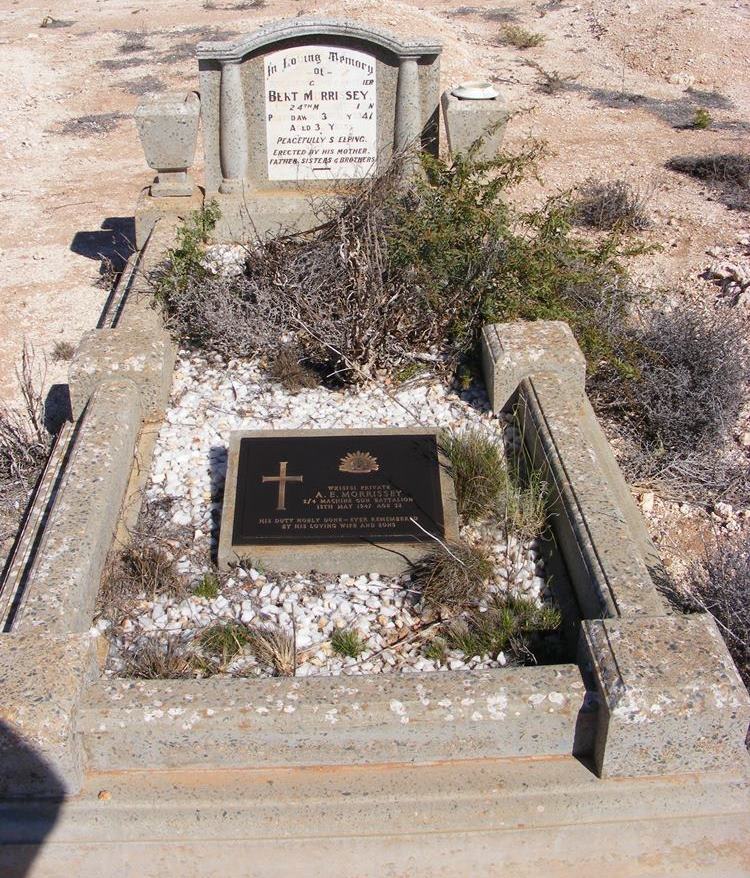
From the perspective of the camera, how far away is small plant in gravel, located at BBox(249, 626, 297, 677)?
3.54m

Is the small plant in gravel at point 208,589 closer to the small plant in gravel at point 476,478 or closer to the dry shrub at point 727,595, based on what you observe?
the small plant in gravel at point 476,478

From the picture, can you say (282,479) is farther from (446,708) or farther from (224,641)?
(446,708)

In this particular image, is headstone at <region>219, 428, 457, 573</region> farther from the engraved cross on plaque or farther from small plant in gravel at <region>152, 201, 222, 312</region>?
small plant in gravel at <region>152, 201, 222, 312</region>

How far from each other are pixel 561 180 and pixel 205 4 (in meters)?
11.7

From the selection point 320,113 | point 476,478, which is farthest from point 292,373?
point 320,113

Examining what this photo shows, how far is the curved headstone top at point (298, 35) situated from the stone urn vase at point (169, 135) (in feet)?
1.32

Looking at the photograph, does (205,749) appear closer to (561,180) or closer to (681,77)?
(561,180)

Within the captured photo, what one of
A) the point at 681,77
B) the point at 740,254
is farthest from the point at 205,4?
the point at 740,254

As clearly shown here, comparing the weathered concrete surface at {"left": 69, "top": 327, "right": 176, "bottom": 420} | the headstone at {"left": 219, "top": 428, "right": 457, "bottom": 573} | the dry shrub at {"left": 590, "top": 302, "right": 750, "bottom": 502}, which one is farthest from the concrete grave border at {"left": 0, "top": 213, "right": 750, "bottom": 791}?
the dry shrub at {"left": 590, "top": 302, "right": 750, "bottom": 502}

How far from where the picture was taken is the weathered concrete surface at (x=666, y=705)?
120 inches

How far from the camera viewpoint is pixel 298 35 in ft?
21.4

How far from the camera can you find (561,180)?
9242 millimetres

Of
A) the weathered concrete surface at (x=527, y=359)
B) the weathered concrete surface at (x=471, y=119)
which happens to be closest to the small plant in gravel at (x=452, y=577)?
the weathered concrete surface at (x=527, y=359)

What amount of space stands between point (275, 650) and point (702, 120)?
9.32 metres
